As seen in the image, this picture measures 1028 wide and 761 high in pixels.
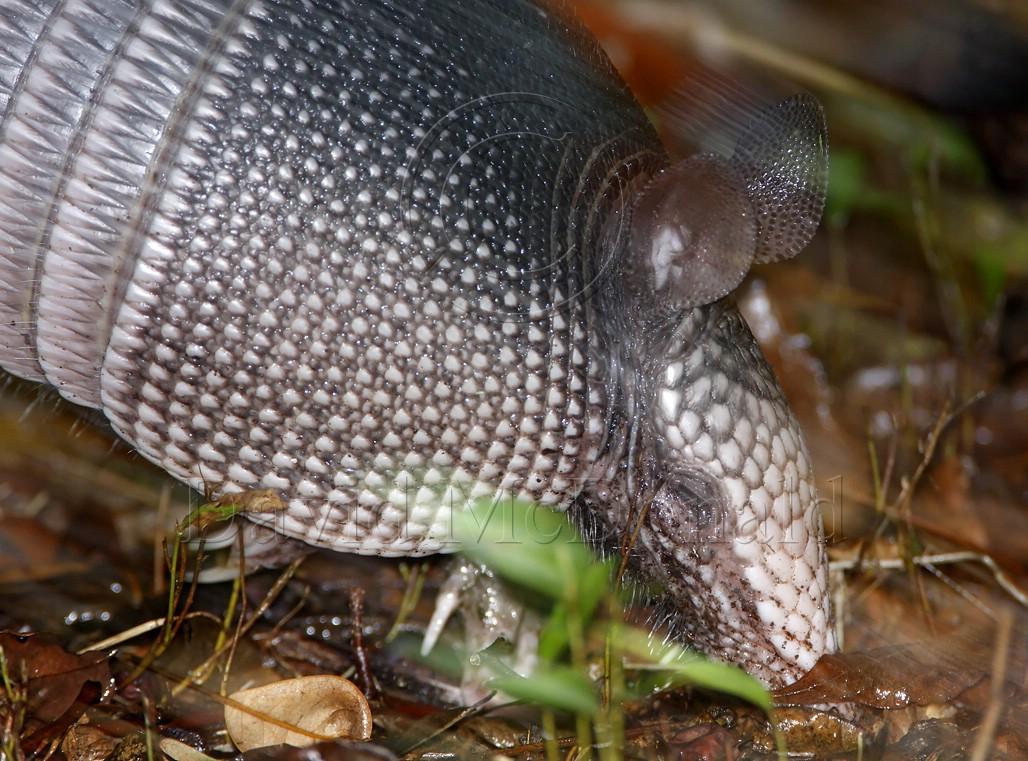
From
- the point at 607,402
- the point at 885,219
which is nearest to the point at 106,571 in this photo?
the point at 607,402

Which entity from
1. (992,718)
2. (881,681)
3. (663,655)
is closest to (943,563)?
(881,681)

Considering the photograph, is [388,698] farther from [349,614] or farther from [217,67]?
[217,67]

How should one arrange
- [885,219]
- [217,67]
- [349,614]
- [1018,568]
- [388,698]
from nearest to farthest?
1. [217,67]
2. [388,698]
3. [349,614]
4. [1018,568]
5. [885,219]

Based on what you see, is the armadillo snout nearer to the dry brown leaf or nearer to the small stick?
the dry brown leaf

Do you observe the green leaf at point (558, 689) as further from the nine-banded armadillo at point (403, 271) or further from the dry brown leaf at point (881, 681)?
the dry brown leaf at point (881, 681)

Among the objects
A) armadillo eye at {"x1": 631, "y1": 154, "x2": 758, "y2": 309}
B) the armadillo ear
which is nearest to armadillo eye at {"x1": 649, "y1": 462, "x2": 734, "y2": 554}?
armadillo eye at {"x1": 631, "y1": 154, "x2": 758, "y2": 309}

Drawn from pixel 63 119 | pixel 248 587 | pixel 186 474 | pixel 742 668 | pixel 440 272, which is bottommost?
pixel 248 587

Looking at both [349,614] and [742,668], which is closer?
[742,668]
